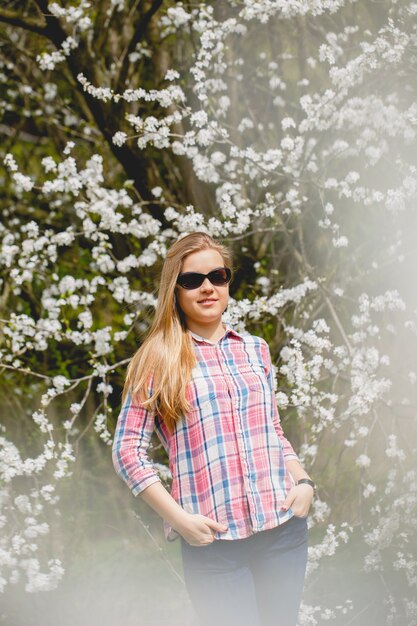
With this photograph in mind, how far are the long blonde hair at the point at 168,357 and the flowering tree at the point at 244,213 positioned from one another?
91 cm

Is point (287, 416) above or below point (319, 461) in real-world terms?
above

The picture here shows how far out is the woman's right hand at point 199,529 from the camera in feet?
4.62

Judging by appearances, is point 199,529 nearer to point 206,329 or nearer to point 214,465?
point 214,465

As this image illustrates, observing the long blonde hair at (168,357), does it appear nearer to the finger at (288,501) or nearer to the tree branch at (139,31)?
the finger at (288,501)

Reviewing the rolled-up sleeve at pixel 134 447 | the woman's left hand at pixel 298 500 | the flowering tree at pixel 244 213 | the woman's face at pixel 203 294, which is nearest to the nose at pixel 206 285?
the woman's face at pixel 203 294

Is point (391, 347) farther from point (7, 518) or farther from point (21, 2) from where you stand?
point (21, 2)

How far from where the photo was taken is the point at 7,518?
2477mm

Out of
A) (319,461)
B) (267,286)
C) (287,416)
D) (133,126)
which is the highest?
(133,126)

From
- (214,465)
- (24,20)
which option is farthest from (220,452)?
(24,20)

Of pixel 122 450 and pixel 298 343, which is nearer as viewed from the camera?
pixel 122 450

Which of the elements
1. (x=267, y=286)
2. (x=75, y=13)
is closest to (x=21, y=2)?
(x=75, y=13)

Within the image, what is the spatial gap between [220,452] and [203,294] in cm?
36

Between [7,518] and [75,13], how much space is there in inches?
72.7

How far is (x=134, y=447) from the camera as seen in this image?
4.80 feet
